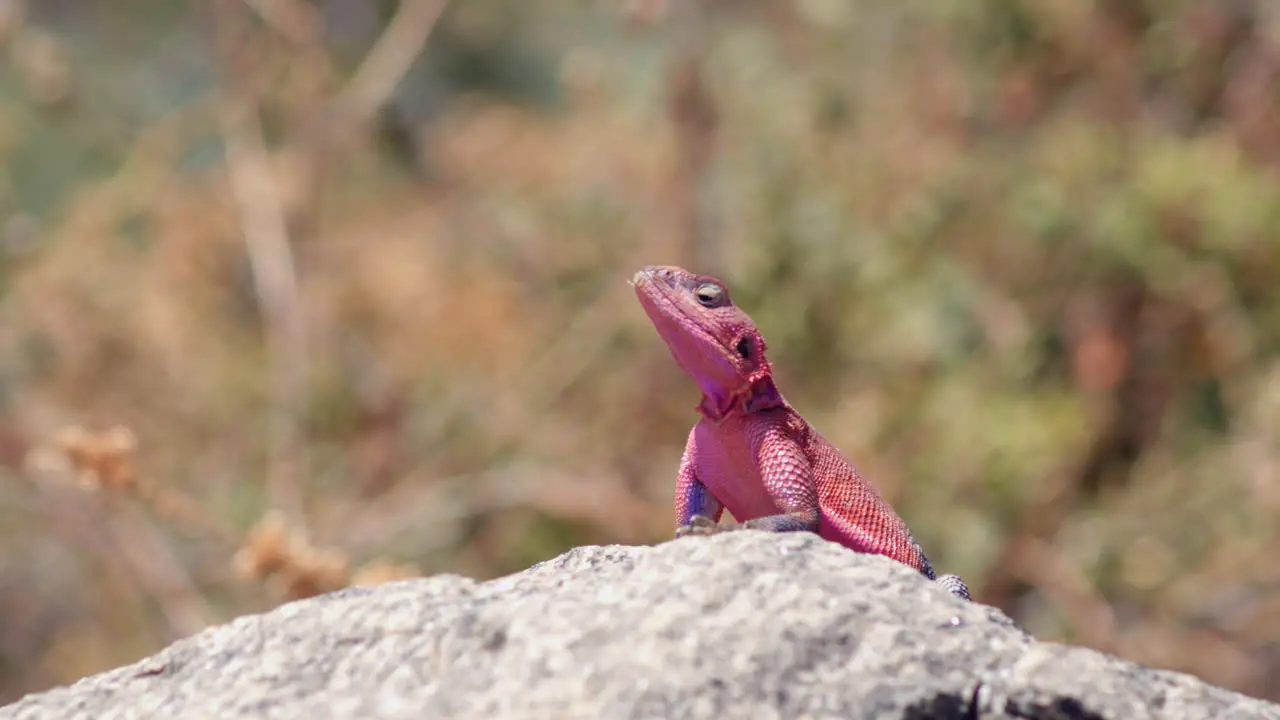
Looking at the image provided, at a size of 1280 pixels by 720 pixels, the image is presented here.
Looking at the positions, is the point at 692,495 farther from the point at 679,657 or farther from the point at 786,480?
the point at 679,657

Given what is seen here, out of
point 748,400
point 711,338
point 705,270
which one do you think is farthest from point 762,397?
point 705,270

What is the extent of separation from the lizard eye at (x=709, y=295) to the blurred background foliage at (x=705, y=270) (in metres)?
2.69

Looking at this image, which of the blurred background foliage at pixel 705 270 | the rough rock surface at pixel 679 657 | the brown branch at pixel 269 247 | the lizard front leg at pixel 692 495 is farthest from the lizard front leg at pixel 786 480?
the brown branch at pixel 269 247

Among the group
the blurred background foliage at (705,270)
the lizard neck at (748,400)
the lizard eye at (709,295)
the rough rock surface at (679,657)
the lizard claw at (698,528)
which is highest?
the blurred background foliage at (705,270)

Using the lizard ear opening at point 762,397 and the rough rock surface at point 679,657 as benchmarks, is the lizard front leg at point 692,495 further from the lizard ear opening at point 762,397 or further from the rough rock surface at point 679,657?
the rough rock surface at point 679,657

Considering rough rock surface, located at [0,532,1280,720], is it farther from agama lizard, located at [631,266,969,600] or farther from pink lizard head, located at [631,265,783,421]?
Answer: pink lizard head, located at [631,265,783,421]

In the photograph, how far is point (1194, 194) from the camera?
593 cm

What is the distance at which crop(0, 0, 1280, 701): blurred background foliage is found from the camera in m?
5.80

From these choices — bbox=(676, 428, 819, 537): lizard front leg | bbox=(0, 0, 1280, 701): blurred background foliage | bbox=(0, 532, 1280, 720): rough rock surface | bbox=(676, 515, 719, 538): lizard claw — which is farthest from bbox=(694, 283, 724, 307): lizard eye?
bbox=(0, 0, 1280, 701): blurred background foliage

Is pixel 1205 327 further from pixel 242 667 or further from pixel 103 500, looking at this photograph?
pixel 242 667

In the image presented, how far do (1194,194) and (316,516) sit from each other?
417 centimetres

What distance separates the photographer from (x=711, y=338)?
108 inches

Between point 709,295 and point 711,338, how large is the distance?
0.10 metres

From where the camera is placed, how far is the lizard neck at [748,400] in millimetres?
2703
